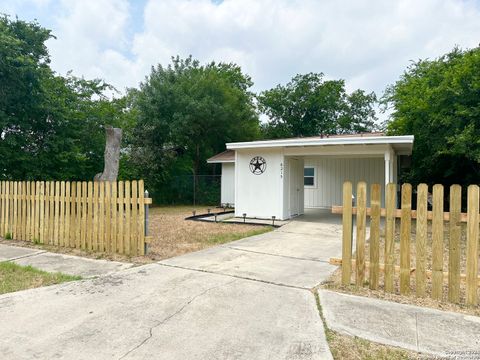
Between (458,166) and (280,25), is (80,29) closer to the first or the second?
(280,25)

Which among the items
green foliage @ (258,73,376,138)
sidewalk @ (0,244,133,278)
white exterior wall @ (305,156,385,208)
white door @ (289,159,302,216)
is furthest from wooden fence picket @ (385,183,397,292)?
green foliage @ (258,73,376,138)

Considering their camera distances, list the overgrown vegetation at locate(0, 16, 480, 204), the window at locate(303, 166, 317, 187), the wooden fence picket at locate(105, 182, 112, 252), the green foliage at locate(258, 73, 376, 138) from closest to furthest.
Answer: the wooden fence picket at locate(105, 182, 112, 252)
the overgrown vegetation at locate(0, 16, 480, 204)
the window at locate(303, 166, 317, 187)
the green foliage at locate(258, 73, 376, 138)

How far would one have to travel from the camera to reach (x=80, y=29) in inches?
465

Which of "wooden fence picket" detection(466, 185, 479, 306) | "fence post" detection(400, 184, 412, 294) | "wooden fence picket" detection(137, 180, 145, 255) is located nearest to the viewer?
"wooden fence picket" detection(466, 185, 479, 306)

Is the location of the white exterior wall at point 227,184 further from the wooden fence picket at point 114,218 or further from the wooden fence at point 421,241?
the wooden fence at point 421,241

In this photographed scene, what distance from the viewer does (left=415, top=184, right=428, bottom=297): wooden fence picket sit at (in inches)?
143

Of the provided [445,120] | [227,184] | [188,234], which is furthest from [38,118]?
[445,120]

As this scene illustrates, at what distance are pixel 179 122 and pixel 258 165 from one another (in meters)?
8.37

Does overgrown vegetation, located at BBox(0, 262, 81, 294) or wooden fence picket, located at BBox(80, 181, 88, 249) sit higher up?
wooden fence picket, located at BBox(80, 181, 88, 249)

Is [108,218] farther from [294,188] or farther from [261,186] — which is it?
[294,188]

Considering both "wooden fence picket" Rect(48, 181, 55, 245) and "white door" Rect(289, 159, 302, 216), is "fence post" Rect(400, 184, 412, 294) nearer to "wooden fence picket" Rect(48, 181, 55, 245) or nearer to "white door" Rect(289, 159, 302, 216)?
"wooden fence picket" Rect(48, 181, 55, 245)

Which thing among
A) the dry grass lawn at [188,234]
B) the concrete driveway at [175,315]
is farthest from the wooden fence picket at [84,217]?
the concrete driveway at [175,315]

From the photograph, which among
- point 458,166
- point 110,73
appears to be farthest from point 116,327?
point 110,73

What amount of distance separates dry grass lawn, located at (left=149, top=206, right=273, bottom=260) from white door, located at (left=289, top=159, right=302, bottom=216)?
2278mm
